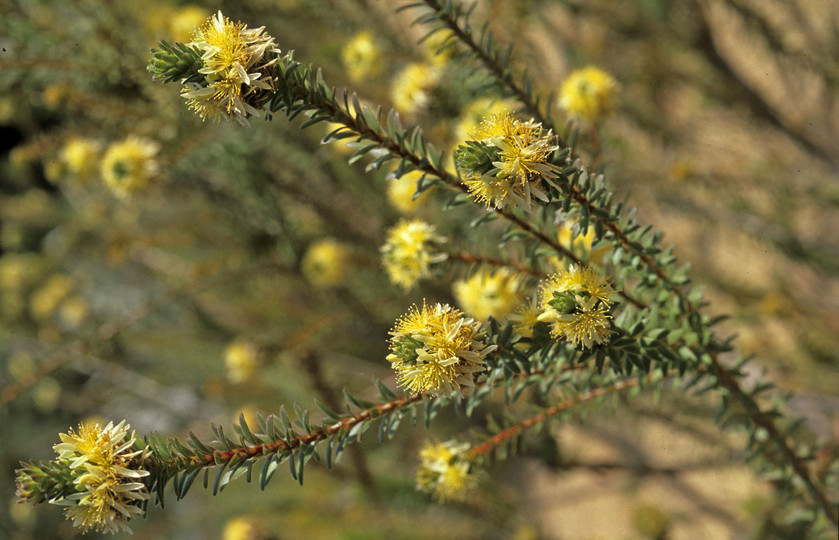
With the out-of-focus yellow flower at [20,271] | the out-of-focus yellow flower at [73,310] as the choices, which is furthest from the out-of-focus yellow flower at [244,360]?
the out-of-focus yellow flower at [20,271]

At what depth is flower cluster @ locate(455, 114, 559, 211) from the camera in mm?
317

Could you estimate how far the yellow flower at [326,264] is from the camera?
2.92 feet

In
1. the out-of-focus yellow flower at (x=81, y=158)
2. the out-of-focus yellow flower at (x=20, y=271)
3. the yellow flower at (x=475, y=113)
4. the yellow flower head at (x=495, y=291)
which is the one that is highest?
the out-of-focus yellow flower at (x=20, y=271)

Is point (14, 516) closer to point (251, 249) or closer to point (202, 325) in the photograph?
point (202, 325)

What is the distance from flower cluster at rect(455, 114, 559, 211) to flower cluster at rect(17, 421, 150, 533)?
0.24m

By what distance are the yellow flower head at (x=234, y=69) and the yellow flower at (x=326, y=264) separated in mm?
549

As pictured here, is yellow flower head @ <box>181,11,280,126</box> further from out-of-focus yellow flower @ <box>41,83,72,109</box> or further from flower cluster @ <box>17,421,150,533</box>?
out-of-focus yellow flower @ <box>41,83,72,109</box>

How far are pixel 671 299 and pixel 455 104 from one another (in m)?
0.45

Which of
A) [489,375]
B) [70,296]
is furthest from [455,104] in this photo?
[70,296]

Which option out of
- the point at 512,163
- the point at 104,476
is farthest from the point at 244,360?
the point at 512,163

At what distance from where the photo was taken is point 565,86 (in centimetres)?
70

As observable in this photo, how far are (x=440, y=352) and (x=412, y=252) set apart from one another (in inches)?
7.2

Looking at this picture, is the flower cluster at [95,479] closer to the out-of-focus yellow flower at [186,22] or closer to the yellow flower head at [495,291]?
the yellow flower head at [495,291]

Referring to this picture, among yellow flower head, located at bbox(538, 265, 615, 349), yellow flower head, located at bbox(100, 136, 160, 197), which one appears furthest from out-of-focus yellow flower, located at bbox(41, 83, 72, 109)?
yellow flower head, located at bbox(538, 265, 615, 349)
